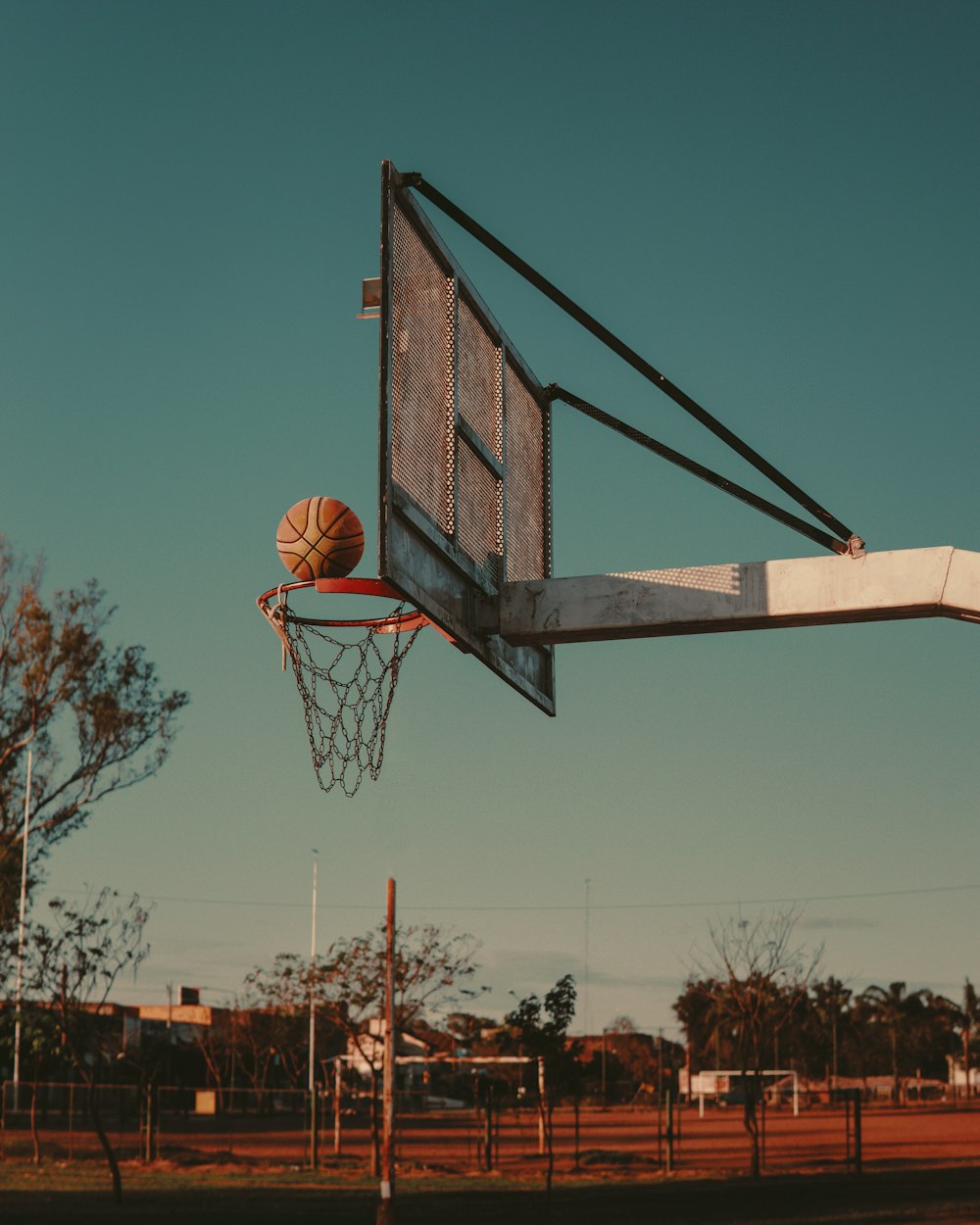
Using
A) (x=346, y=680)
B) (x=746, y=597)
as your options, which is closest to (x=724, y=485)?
(x=746, y=597)

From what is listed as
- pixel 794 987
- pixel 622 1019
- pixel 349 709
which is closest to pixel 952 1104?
pixel 622 1019

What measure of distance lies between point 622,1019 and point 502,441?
276 ft

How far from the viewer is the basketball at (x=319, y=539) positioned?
7711 mm

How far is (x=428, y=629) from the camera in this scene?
8484 mm

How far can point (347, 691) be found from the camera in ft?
29.6

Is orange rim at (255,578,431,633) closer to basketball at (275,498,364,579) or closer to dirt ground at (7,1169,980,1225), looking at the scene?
basketball at (275,498,364,579)

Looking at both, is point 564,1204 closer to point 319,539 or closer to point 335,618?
point 335,618

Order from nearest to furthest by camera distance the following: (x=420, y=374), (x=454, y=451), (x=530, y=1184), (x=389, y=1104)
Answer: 1. (x=420, y=374)
2. (x=454, y=451)
3. (x=389, y=1104)
4. (x=530, y=1184)

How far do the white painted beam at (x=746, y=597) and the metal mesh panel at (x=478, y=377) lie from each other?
894 mm

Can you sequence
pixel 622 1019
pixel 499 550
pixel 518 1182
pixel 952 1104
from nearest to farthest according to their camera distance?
pixel 499 550, pixel 518 1182, pixel 952 1104, pixel 622 1019

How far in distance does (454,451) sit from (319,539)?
1033 millimetres

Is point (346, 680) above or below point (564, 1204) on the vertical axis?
above

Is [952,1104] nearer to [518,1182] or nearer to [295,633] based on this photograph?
[518,1182]

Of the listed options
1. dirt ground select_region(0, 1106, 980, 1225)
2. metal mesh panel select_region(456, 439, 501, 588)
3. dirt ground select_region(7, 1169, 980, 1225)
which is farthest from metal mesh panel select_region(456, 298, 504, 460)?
dirt ground select_region(7, 1169, 980, 1225)
